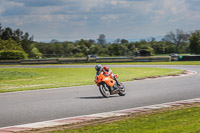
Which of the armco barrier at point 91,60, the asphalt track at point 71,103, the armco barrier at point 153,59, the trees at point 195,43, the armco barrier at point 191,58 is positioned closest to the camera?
the asphalt track at point 71,103

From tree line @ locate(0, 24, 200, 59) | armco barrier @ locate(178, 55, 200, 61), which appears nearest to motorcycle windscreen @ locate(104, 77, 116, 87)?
armco barrier @ locate(178, 55, 200, 61)

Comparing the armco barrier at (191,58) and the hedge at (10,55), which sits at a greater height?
the hedge at (10,55)

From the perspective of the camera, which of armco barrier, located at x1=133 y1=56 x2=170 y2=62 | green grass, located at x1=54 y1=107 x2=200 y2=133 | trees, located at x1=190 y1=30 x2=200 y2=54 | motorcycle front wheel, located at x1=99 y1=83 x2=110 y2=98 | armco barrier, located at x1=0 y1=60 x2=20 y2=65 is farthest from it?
trees, located at x1=190 y1=30 x2=200 y2=54

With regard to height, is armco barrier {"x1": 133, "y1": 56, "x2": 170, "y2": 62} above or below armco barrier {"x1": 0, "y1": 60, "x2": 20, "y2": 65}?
above

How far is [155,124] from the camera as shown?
709 centimetres

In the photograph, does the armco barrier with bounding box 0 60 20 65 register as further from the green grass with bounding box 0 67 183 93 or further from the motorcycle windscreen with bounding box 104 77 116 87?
the motorcycle windscreen with bounding box 104 77 116 87

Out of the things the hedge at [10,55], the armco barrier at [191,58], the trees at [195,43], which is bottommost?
the armco barrier at [191,58]

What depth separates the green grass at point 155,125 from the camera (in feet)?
21.0

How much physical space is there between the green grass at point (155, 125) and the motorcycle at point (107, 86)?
394cm

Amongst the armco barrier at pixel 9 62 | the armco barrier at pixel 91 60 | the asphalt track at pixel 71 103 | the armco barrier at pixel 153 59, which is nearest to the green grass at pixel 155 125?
the asphalt track at pixel 71 103

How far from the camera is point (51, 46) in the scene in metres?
126

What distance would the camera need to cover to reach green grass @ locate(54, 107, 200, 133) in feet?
21.0

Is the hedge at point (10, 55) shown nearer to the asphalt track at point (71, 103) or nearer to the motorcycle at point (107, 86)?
the asphalt track at point (71, 103)

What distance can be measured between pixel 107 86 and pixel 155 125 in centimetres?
560
